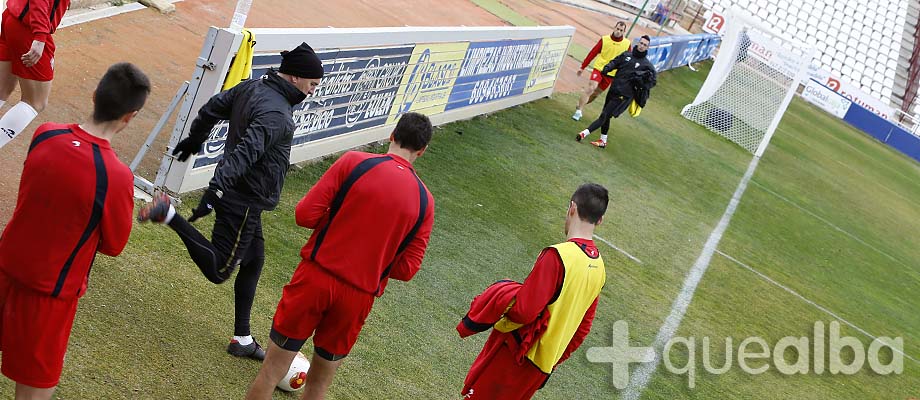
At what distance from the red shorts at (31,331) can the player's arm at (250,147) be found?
119 centimetres

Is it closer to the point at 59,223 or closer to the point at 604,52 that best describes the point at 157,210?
the point at 59,223

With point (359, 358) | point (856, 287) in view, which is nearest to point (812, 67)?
point (856, 287)

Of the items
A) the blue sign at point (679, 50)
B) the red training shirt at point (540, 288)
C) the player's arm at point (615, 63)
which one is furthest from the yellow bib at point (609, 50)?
the red training shirt at point (540, 288)

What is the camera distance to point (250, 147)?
460 centimetres

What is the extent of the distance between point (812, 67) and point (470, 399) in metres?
40.1

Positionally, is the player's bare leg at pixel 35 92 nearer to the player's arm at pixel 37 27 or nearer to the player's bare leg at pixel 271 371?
the player's arm at pixel 37 27

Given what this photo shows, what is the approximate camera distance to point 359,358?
19.8ft

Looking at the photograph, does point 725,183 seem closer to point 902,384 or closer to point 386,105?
point 902,384

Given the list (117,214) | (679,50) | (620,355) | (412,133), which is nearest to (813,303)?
(620,355)

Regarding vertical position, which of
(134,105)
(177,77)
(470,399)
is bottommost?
(177,77)

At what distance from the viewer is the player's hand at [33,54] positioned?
20.7 ft

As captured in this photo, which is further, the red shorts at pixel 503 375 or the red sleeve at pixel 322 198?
the red shorts at pixel 503 375

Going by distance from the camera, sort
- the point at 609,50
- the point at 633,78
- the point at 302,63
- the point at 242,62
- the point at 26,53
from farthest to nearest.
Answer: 1. the point at 609,50
2. the point at 633,78
3. the point at 242,62
4. the point at 26,53
5. the point at 302,63

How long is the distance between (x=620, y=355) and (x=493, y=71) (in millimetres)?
6541
